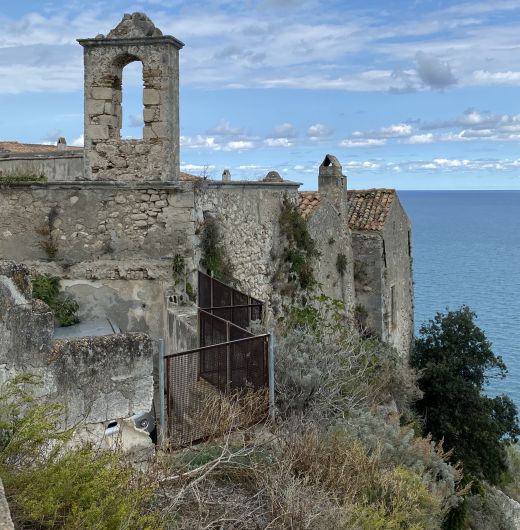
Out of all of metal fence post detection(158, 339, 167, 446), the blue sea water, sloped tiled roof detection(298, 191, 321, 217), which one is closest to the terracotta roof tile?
sloped tiled roof detection(298, 191, 321, 217)

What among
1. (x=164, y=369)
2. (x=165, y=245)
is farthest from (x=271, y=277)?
(x=164, y=369)

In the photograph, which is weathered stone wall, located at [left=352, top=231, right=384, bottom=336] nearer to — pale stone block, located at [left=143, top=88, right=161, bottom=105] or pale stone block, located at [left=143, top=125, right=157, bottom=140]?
pale stone block, located at [left=143, top=125, right=157, bottom=140]

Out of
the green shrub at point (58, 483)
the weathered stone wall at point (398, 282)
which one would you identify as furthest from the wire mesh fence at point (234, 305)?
the weathered stone wall at point (398, 282)

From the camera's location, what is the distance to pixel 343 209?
2075 cm

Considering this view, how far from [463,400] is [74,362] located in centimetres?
1644

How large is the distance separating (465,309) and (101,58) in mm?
16843

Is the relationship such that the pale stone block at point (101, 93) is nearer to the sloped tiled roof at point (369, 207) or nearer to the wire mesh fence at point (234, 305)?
the wire mesh fence at point (234, 305)

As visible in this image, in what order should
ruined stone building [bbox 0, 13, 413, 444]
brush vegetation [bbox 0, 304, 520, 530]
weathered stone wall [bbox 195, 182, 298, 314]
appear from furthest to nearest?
1. weathered stone wall [bbox 195, 182, 298, 314]
2. ruined stone building [bbox 0, 13, 413, 444]
3. brush vegetation [bbox 0, 304, 520, 530]

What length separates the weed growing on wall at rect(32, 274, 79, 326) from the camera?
1066 centimetres

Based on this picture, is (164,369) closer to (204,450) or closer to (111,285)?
(204,450)

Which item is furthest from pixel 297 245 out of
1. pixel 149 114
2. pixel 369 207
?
pixel 369 207

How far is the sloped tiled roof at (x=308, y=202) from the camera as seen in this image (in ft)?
58.1

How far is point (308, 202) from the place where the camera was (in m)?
18.5

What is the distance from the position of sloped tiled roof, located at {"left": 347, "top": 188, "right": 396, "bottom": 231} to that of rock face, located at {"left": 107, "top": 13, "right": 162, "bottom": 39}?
1162 centimetres
